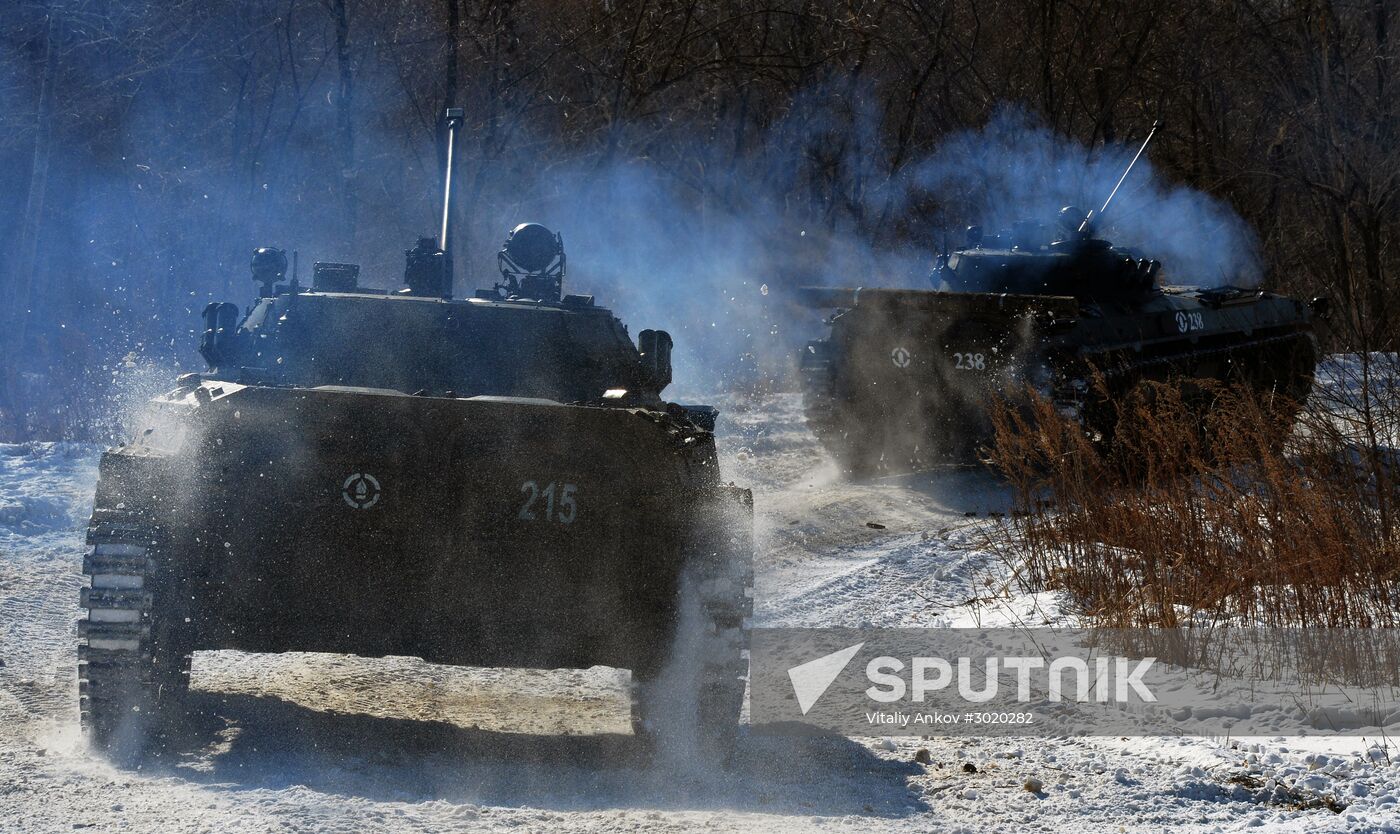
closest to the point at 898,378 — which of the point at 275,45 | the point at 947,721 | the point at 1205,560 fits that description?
the point at 1205,560

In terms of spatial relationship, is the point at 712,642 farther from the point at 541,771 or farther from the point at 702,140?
the point at 702,140

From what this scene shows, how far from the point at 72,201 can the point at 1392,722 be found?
25330mm

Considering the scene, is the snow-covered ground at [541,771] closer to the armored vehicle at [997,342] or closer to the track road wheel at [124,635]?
the track road wheel at [124,635]

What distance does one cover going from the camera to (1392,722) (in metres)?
6.27

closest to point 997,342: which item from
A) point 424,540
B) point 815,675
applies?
point 815,675

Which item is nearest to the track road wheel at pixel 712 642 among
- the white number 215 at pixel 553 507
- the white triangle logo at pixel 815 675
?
the white number 215 at pixel 553 507

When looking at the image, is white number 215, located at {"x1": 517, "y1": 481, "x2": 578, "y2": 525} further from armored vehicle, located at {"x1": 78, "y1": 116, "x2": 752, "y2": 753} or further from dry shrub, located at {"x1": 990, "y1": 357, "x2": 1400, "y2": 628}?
dry shrub, located at {"x1": 990, "y1": 357, "x2": 1400, "y2": 628}

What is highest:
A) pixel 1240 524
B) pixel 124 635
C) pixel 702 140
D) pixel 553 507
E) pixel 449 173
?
pixel 702 140

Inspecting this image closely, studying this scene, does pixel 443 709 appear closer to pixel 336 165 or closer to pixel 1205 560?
pixel 1205 560

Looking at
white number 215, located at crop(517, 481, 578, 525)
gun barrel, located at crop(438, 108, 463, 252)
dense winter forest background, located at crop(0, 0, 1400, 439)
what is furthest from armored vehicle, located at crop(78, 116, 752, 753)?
dense winter forest background, located at crop(0, 0, 1400, 439)

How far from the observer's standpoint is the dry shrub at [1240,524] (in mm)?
7457

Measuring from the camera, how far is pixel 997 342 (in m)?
14.0

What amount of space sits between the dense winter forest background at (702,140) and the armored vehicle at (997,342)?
7178 mm

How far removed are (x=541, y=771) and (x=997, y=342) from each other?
8.90 meters
